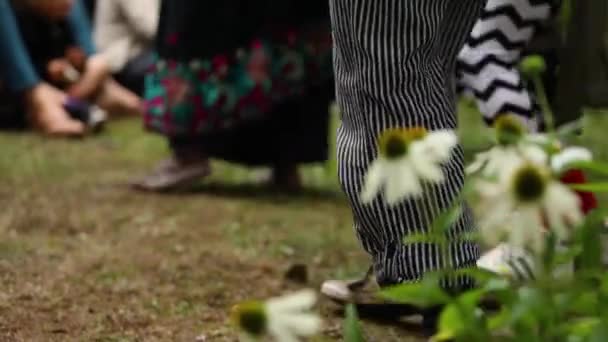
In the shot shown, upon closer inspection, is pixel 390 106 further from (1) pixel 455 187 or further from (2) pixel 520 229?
(2) pixel 520 229

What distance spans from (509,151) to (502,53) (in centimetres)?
96

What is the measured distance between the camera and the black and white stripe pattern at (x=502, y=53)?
1.79m

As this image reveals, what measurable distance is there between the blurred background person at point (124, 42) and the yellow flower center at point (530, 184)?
359 cm

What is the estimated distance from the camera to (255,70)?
2494mm

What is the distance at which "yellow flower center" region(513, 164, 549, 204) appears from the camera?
2.69ft

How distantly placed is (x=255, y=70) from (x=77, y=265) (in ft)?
2.57

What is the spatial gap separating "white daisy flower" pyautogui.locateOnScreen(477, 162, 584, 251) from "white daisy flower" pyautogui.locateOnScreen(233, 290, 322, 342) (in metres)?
0.15

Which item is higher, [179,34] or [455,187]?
[179,34]

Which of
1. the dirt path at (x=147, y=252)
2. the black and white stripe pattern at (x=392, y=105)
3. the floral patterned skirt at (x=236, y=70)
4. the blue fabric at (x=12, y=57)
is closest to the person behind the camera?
the black and white stripe pattern at (x=392, y=105)

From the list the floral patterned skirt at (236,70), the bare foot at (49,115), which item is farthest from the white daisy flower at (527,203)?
the bare foot at (49,115)

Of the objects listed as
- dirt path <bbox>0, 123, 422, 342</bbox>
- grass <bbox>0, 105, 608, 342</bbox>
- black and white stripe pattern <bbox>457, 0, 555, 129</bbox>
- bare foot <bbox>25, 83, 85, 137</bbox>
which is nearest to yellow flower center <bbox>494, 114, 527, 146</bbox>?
grass <bbox>0, 105, 608, 342</bbox>

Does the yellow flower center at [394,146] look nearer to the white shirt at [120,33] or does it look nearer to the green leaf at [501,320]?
the green leaf at [501,320]

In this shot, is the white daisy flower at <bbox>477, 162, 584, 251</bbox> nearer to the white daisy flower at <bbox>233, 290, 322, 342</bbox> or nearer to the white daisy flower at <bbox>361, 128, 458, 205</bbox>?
the white daisy flower at <bbox>361, 128, 458, 205</bbox>

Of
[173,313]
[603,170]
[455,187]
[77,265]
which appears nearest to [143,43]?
[77,265]
